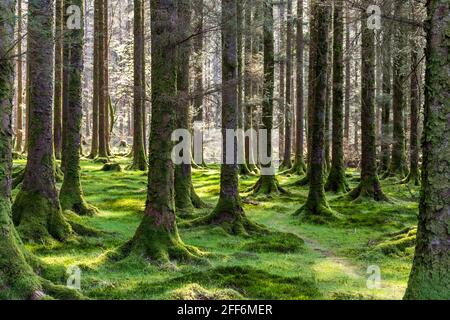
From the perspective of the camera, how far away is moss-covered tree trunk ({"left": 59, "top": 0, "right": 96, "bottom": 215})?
1297 cm

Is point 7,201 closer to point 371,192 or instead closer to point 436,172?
point 436,172

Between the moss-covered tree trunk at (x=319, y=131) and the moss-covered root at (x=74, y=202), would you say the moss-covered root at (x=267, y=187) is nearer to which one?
the moss-covered tree trunk at (x=319, y=131)

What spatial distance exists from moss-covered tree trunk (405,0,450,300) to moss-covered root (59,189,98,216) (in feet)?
31.4

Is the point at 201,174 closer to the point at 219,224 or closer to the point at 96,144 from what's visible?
the point at 96,144

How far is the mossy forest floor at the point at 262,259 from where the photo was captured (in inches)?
293

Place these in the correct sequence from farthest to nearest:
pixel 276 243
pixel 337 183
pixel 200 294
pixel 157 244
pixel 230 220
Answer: pixel 337 183 → pixel 230 220 → pixel 276 243 → pixel 157 244 → pixel 200 294

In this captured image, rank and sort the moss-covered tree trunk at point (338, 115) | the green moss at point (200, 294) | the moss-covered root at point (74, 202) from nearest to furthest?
the green moss at point (200, 294)
the moss-covered root at point (74, 202)
the moss-covered tree trunk at point (338, 115)

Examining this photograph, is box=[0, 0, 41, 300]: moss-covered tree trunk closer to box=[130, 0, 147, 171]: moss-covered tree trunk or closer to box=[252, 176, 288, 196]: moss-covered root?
box=[252, 176, 288, 196]: moss-covered root

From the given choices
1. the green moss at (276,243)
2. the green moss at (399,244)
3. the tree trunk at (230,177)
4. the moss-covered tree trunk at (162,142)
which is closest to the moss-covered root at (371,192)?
the green moss at (399,244)

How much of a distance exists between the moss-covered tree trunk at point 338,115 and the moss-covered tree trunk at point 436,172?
1181 centimetres

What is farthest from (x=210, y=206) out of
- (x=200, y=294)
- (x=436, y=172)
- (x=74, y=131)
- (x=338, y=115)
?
(x=436, y=172)

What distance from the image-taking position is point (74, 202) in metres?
13.3

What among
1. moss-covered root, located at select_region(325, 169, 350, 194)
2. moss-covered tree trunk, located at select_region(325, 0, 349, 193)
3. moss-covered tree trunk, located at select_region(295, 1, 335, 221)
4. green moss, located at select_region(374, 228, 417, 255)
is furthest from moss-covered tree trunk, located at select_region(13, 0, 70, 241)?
moss-covered root, located at select_region(325, 169, 350, 194)

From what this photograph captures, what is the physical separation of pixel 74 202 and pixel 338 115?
32.2 feet
